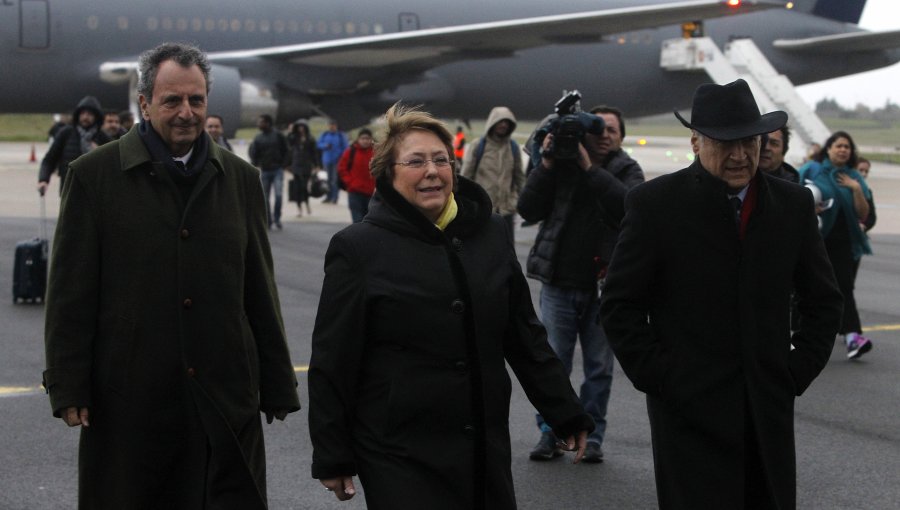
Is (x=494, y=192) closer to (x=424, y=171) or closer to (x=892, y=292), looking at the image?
(x=892, y=292)

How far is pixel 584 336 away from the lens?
21.0ft

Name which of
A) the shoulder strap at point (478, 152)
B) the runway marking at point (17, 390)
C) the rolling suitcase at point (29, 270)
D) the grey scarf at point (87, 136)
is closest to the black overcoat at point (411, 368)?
the runway marking at point (17, 390)

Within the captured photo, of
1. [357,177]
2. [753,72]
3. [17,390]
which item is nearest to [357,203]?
[357,177]

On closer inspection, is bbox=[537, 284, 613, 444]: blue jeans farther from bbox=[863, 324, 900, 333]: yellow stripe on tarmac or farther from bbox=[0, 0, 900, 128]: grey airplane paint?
bbox=[0, 0, 900, 128]: grey airplane paint

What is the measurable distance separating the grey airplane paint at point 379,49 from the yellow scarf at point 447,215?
748 inches

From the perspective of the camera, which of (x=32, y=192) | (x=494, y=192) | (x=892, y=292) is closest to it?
(x=494, y=192)

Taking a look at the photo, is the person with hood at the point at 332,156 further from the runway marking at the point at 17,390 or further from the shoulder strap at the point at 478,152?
the runway marking at the point at 17,390

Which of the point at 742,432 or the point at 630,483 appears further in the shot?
the point at 630,483

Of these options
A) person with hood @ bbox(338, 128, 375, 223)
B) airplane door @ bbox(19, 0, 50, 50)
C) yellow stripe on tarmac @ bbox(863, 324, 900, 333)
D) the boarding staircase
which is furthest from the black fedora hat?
the boarding staircase

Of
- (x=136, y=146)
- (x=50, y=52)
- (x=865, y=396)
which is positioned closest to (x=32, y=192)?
(x=50, y=52)

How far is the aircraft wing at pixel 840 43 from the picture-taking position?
30219 millimetres

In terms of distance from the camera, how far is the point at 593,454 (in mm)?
6340

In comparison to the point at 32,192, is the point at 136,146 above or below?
above

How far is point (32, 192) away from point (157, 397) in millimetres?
19897
